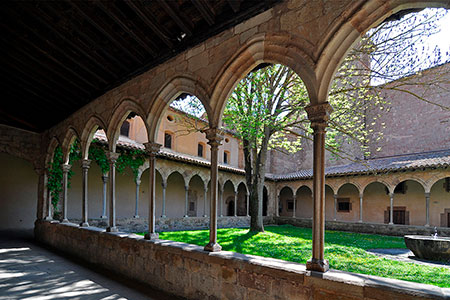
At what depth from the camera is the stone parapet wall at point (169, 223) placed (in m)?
11.1

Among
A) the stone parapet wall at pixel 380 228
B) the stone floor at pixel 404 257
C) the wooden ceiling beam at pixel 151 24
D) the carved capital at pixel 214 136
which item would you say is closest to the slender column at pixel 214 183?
the carved capital at pixel 214 136

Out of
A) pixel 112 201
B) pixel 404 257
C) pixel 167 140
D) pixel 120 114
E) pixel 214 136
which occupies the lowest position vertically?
pixel 404 257

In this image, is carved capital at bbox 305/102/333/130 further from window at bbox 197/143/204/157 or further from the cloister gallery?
window at bbox 197/143/204/157

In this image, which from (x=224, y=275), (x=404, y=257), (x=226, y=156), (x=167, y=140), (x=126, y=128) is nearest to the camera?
(x=224, y=275)

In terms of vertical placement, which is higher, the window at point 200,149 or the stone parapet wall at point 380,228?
the window at point 200,149

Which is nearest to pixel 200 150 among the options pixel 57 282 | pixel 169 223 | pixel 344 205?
pixel 169 223

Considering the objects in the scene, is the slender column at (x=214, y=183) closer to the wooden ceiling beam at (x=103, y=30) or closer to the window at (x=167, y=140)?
the wooden ceiling beam at (x=103, y=30)

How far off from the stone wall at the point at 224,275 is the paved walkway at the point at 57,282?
0.32 meters

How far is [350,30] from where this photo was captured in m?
3.02

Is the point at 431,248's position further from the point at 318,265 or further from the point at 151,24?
the point at 151,24

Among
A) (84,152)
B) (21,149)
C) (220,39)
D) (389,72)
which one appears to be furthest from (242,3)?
(21,149)

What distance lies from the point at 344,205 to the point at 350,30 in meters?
17.1

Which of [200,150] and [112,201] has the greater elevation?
[200,150]

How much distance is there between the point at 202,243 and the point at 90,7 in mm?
6153
